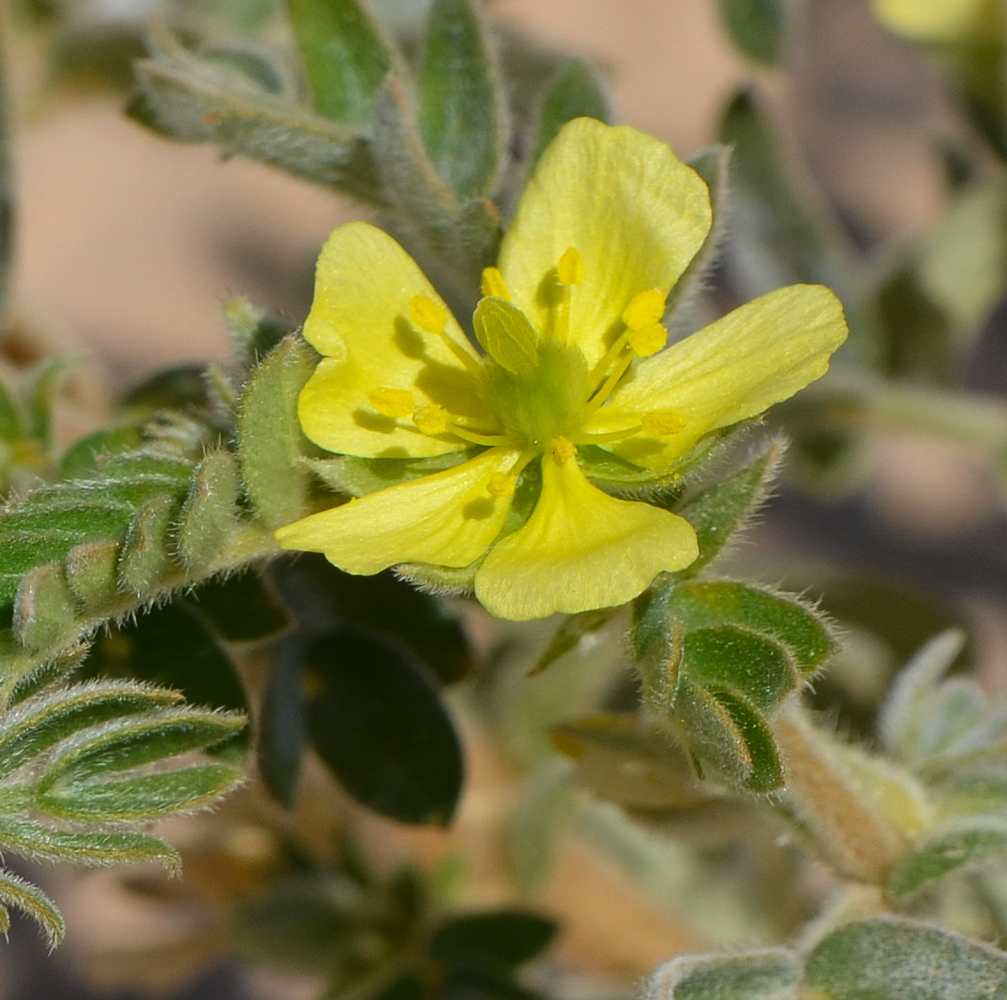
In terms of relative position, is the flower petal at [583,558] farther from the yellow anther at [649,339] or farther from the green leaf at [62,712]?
the green leaf at [62,712]

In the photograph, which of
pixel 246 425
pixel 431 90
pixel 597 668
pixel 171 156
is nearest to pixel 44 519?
pixel 246 425

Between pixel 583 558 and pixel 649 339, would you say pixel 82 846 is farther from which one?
pixel 649 339

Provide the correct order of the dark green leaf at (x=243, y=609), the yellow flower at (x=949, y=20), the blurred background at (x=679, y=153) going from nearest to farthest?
1. the dark green leaf at (x=243, y=609)
2. the yellow flower at (x=949, y=20)
3. the blurred background at (x=679, y=153)

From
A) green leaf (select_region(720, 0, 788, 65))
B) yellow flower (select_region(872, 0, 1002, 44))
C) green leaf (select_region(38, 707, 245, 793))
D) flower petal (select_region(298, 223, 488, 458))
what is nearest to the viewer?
green leaf (select_region(38, 707, 245, 793))

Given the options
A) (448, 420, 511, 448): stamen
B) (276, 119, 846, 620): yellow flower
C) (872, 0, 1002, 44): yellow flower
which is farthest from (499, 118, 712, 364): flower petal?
(872, 0, 1002, 44): yellow flower

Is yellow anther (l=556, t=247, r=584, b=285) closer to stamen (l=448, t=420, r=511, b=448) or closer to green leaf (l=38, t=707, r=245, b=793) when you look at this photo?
stamen (l=448, t=420, r=511, b=448)

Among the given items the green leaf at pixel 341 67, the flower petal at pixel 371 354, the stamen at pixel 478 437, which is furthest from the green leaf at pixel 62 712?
the green leaf at pixel 341 67

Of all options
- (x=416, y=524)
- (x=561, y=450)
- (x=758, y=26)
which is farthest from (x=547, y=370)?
(x=758, y=26)
